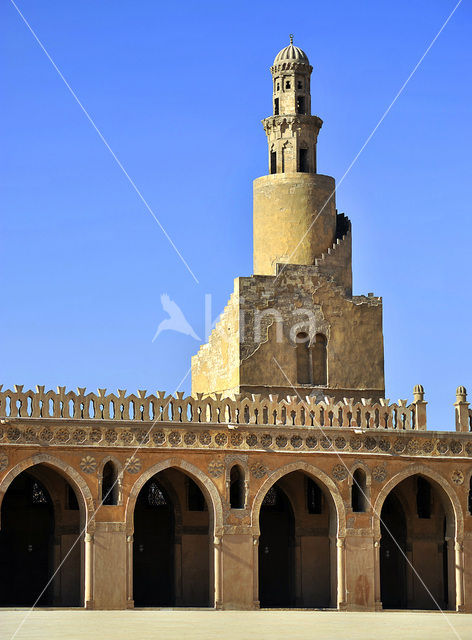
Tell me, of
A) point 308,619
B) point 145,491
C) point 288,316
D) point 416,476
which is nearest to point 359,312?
point 288,316

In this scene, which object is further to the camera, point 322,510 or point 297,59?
point 297,59

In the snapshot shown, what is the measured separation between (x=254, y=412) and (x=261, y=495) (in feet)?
6.47

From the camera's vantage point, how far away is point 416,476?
122 feet

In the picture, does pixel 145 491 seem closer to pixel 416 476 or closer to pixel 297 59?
pixel 416 476

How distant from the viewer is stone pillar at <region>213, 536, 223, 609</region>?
33.7 metres

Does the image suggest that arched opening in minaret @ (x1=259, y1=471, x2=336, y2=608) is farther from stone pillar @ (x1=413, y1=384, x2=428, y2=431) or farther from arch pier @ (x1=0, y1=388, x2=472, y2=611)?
stone pillar @ (x1=413, y1=384, x2=428, y2=431)

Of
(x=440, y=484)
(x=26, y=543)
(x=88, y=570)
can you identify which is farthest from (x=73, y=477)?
(x=440, y=484)

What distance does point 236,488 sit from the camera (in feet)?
114

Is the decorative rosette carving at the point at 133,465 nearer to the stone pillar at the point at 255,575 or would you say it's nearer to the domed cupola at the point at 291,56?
the stone pillar at the point at 255,575

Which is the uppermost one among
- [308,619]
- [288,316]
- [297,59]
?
[297,59]

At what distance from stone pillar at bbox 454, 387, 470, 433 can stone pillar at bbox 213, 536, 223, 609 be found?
6.77 metres

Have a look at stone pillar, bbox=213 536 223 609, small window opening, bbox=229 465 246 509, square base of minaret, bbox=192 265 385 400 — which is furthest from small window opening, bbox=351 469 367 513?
stone pillar, bbox=213 536 223 609

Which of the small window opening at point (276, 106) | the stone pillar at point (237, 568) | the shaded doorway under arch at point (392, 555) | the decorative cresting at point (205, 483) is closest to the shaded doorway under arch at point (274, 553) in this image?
the shaded doorway under arch at point (392, 555)

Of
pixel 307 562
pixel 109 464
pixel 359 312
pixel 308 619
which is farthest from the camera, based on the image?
pixel 359 312
